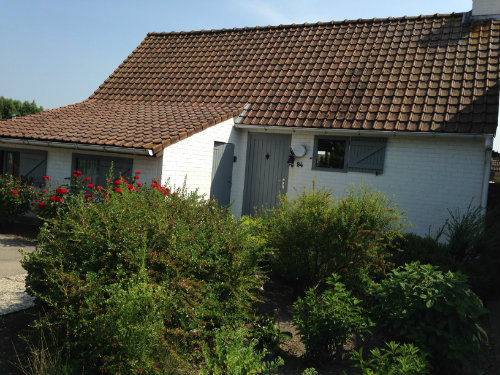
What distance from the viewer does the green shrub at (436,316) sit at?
4.15 meters

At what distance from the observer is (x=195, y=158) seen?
10.3m

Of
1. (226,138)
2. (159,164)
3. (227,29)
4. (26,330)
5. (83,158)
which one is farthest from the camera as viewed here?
(227,29)

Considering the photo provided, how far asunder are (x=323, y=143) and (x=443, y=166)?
9.59 ft

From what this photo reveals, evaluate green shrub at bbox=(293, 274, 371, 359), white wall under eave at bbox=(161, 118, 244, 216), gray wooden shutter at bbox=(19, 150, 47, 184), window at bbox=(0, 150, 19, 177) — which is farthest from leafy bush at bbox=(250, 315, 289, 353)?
window at bbox=(0, 150, 19, 177)

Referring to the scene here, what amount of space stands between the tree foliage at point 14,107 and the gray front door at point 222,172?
91.3 ft

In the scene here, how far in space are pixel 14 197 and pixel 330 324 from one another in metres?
8.40

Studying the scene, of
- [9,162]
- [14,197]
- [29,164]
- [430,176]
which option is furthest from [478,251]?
[9,162]

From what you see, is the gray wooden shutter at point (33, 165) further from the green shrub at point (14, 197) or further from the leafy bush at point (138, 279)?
the leafy bush at point (138, 279)

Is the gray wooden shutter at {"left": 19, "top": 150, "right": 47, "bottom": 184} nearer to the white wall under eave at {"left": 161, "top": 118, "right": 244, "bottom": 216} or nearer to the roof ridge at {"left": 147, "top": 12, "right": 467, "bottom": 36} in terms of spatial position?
the white wall under eave at {"left": 161, "top": 118, "right": 244, "bottom": 216}

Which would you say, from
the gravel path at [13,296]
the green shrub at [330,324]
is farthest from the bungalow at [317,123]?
the green shrub at [330,324]

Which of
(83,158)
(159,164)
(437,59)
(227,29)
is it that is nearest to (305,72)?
(437,59)

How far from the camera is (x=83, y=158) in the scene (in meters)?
10.3

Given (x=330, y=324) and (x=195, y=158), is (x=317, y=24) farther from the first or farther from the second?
(x=330, y=324)

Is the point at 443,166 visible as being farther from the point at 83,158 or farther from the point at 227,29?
the point at 227,29
